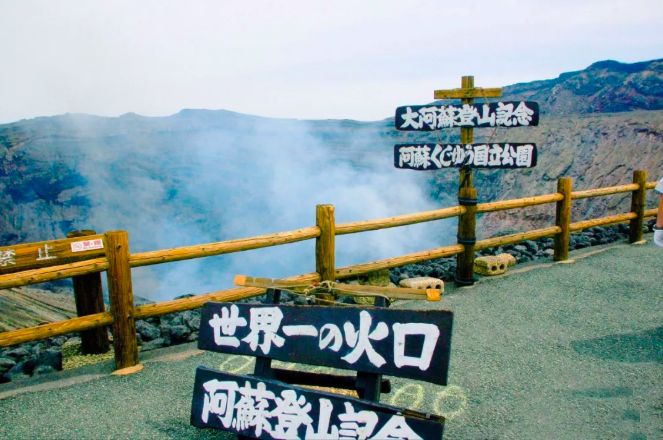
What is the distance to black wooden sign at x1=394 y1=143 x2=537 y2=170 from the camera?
6898 millimetres

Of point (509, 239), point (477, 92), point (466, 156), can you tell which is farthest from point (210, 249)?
point (509, 239)

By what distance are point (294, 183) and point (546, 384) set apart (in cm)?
2829

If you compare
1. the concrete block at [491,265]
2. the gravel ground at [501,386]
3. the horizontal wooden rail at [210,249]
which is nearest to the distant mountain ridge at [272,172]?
the concrete block at [491,265]

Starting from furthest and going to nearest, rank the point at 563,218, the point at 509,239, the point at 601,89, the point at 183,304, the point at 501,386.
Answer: the point at 601,89, the point at 563,218, the point at 509,239, the point at 183,304, the point at 501,386

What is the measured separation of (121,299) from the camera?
4566 millimetres

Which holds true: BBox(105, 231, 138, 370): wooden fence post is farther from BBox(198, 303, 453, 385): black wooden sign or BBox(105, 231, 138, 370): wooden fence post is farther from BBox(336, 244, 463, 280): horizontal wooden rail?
BBox(336, 244, 463, 280): horizontal wooden rail

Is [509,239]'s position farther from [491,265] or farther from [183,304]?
[183,304]

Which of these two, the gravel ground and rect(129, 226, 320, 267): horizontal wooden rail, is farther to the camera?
rect(129, 226, 320, 267): horizontal wooden rail

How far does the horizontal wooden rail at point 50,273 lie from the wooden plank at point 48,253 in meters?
0.09

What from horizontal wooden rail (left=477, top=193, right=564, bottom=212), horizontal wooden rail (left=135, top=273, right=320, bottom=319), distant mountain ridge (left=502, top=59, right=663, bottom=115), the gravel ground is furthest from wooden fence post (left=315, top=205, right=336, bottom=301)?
distant mountain ridge (left=502, top=59, right=663, bottom=115)

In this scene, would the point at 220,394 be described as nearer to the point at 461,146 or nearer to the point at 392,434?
the point at 392,434

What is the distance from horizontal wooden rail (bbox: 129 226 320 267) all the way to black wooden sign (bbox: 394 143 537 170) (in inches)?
85.3

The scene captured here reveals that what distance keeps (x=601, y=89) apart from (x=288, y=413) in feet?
121

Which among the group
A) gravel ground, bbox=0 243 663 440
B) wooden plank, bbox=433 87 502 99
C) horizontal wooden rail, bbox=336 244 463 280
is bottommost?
gravel ground, bbox=0 243 663 440
